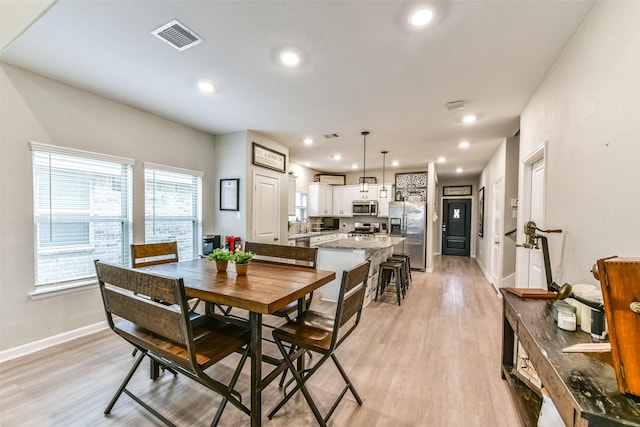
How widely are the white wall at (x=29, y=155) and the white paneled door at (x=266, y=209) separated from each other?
5.34 ft

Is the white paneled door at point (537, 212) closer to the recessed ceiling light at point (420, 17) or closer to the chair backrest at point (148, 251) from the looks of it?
the recessed ceiling light at point (420, 17)

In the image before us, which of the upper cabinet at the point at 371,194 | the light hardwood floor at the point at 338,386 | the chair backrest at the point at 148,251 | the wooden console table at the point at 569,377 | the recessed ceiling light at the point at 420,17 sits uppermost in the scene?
the recessed ceiling light at the point at 420,17

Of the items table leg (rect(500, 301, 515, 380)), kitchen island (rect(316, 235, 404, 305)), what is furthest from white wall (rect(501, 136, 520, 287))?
table leg (rect(500, 301, 515, 380))

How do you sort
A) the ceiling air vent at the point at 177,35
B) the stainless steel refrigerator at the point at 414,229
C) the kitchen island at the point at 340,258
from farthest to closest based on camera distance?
the stainless steel refrigerator at the point at 414,229, the kitchen island at the point at 340,258, the ceiling air vent at the point at 177,35

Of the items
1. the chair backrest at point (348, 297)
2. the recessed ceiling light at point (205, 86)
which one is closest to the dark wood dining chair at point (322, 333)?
the chair backrest at point (348, 297)

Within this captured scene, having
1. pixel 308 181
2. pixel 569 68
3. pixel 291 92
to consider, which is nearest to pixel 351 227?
pixel 308 181

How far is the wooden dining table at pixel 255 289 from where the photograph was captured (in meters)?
1.43

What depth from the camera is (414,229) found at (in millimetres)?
6402

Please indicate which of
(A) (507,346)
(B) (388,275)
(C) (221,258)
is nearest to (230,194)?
(C) (221,258)

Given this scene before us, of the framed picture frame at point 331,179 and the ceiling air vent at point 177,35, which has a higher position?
the ceiling air vent at point 177,35

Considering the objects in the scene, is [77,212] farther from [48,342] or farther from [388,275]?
[388,275]

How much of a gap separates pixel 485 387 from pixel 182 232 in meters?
4.03

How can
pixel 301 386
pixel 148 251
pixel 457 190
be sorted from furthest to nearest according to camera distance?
pixel 457 190
pixel 148 251
pixel 301 386

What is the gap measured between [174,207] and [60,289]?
153 centimetres
